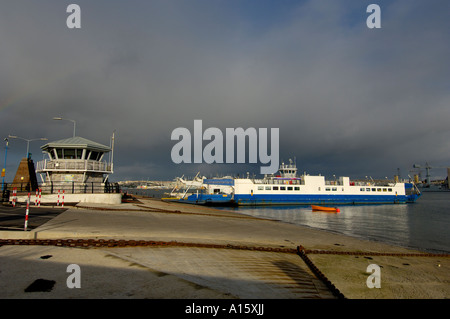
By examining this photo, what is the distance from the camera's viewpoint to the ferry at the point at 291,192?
52250mm

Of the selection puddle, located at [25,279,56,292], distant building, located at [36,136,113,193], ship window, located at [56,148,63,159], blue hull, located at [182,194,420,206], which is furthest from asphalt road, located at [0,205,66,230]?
blue hull, located at [182,194,420,206]

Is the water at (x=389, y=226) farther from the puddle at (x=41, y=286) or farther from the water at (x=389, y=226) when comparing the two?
the puddle at (x=41, y=286)

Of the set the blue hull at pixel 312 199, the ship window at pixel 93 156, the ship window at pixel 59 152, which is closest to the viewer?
the ship window at pixel 59 152

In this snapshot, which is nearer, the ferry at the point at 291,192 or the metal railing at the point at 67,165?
the metal railing at the point at 67,165

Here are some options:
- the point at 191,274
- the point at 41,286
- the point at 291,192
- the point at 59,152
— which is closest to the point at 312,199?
the point at 291,192

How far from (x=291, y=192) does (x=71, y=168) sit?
4278 centimetres

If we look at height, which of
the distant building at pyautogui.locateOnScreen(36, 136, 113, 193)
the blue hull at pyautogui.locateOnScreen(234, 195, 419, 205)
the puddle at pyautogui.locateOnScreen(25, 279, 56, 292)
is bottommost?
the blue hull at pyautogui.locateOnScreen(234, 195, 419, 205)

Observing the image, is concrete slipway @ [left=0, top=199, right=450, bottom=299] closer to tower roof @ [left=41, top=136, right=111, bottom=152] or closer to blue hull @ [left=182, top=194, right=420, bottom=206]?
tower roof @ [left=41, top=136, right=111, bottom=152]

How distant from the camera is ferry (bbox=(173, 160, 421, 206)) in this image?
171 ft

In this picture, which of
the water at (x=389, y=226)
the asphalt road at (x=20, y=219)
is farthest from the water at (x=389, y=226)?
the asphalt road at (x=20, y=219)

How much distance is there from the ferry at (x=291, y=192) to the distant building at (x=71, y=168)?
30.3 metres

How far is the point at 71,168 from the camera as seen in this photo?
74.7 feet

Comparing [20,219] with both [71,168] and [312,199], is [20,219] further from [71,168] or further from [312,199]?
[312,199]

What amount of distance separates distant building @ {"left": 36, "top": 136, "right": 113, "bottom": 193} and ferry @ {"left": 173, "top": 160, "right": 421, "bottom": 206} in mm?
30304
